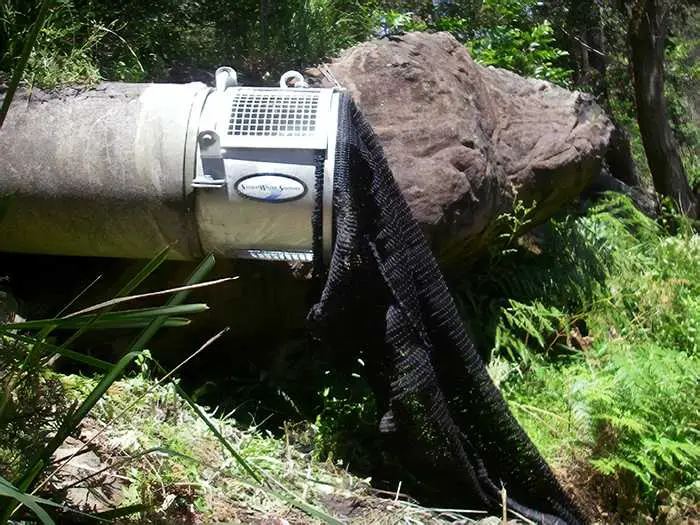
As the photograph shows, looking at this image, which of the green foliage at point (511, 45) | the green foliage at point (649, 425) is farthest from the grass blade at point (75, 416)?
the green foliage at point (511, 45)

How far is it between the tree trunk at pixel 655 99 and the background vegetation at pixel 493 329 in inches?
3.0

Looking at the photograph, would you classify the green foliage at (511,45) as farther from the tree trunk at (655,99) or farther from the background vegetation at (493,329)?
the tree trunk at (655,99)

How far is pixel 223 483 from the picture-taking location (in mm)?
3193

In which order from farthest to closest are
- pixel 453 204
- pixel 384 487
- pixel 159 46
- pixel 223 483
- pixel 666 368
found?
pixel 159 46, pixel 453 204, pixel 666 368, pixel 384 487, pixel 223 483

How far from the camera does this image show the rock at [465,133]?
165 inches

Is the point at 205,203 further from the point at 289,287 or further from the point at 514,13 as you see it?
the point at 514,13

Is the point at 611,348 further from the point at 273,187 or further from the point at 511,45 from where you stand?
the point at 511,45

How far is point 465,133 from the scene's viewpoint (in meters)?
4.45

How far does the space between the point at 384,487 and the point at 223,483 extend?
0.70 m

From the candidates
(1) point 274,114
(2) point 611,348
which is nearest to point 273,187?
(1) point 274,114

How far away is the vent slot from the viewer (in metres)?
3.29

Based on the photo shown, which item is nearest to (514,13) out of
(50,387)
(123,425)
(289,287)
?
(289,287)

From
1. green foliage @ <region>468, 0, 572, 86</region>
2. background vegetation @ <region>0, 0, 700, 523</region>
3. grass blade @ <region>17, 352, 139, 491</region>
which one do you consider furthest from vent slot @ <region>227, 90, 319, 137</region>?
green foliage @ <region>468, 0, 572, 86</region>

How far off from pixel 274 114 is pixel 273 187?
286 millimetres
